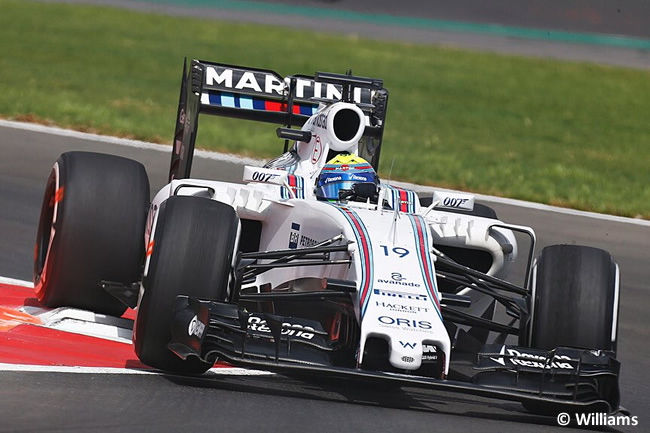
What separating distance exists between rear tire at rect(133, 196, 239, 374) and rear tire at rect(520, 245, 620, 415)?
5.83 ft

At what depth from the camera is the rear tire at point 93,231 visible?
8.02 meters

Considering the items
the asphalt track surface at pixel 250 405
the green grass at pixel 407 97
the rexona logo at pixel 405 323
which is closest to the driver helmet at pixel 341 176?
the asphalt track surface at pixel 250 405

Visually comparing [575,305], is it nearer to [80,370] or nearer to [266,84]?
[80,370]

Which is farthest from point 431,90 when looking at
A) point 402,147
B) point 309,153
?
point 309,153

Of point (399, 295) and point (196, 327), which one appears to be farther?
point (399, 295)

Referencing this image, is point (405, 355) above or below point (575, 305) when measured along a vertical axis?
below

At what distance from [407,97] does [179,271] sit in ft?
58.7

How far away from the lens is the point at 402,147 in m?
18.7

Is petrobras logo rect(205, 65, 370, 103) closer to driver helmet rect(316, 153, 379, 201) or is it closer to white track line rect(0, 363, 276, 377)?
driver helmet rect(316, 153, 379, 201)

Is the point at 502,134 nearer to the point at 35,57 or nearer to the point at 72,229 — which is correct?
the point at 35,57

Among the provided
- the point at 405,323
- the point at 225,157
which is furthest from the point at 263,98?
the point at 225,157

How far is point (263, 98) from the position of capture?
9820 mm

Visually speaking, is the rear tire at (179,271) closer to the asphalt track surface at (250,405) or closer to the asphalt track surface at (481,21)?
the asphalt track surface at (250,405)

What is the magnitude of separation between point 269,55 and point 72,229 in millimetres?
19443
